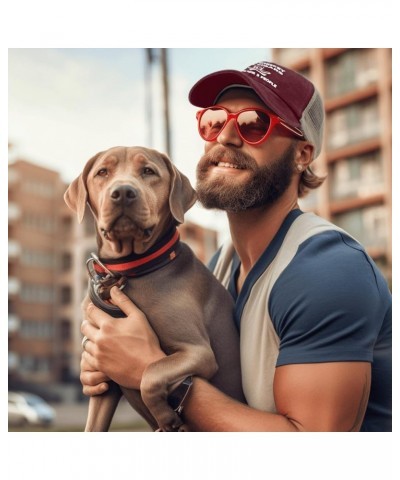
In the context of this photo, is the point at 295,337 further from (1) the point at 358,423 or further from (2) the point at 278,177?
(2) the point at 278,177

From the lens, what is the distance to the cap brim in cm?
309

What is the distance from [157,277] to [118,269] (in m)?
0.19

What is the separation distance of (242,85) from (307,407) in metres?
1.52

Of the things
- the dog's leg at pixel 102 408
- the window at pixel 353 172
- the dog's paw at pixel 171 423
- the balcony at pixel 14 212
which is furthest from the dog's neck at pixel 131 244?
the balcony at pixel 14 212

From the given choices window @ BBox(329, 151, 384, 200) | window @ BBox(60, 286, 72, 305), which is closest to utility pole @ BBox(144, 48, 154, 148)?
window @ BBox(329, 151, 384, 200)

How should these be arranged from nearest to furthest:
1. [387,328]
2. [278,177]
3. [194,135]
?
[387,328] < [278,177] < [194,135]

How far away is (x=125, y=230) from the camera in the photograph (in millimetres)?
3053

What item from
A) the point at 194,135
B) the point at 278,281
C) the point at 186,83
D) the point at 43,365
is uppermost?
the point at 186,83

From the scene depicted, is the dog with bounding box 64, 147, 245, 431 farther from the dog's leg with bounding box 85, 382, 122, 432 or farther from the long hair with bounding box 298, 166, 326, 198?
the long hair with bounding box 298, 166, 326, 198

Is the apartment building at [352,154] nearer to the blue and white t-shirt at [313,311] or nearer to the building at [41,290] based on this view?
the blue and white t-shirt at [313,311]

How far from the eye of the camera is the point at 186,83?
4207 mm

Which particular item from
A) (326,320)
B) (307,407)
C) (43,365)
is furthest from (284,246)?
(43,365)

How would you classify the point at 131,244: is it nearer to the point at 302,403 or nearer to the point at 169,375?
the point at 169,375

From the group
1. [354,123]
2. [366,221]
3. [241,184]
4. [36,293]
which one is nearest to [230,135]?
[241,184]
